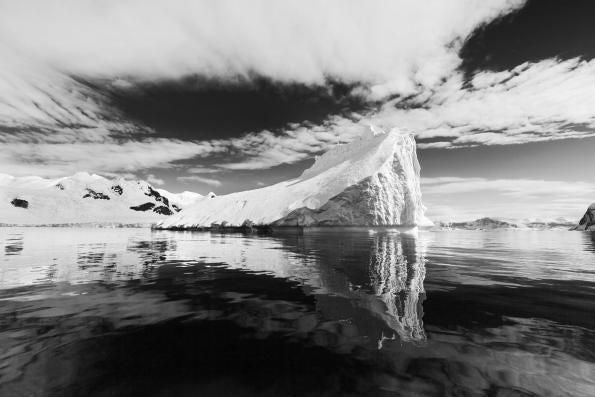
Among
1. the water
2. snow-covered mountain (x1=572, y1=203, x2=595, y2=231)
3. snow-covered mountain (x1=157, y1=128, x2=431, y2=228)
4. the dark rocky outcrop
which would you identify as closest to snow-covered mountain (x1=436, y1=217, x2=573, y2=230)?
snow-covered mountain (x1=572, y1=203, x2=595, y2=231)

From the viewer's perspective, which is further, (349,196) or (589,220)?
(589,220)

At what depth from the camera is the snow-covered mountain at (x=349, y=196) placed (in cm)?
4744

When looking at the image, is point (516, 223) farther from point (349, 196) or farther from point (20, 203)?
point (20, 203)

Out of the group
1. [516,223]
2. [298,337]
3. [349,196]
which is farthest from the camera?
[516,223]

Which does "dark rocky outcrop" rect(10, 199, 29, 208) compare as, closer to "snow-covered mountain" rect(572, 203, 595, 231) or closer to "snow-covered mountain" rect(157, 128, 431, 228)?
"snow-covered mountain" rect(157, 128, 431, 228)

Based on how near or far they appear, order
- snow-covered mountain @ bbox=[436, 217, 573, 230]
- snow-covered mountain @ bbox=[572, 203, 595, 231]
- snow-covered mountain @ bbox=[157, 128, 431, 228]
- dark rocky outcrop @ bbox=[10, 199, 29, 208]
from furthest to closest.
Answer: dark rocky outcrop @ bbox=[10, 199, 29, 208] < snow-covered mountain @ bbox=[436, 217, 573, 230] < snow-covered mountain @ bbox=[572, 203, 595, 231] < snow-covered mountain @ bbox=[157, 128, 431, 228]

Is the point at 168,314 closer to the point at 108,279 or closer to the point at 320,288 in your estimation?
the point at 320,288

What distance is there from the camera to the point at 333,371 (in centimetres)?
373

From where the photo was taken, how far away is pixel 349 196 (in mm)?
47125

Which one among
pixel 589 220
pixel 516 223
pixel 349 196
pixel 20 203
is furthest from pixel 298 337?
pixel 20 203

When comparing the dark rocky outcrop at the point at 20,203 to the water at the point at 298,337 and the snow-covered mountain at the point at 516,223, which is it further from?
the snow-covered mountain at the point at 516,223

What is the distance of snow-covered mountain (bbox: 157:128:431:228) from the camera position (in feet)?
156

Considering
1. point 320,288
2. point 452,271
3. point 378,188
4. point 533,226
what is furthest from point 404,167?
point 533,226

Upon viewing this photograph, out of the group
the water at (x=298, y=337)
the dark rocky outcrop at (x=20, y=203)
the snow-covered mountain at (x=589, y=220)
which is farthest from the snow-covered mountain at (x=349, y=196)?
the dark rocky outcrop at (x=20, y=203)
